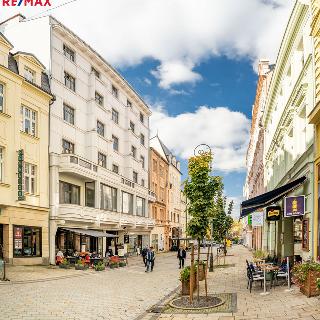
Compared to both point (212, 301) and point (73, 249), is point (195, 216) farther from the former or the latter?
point (73, 249)

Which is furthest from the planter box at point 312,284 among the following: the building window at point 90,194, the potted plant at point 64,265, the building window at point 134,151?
the building window at point 134,151

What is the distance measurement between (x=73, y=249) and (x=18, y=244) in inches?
310

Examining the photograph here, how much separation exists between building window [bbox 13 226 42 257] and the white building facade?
3.84ft

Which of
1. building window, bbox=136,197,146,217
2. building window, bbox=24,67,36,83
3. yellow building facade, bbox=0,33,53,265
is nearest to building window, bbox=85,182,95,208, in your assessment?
yellow building facade, bbox=0,33,53,265

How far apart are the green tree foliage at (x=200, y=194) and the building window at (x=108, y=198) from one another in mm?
23056

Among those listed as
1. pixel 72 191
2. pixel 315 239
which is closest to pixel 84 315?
pixel 315 239

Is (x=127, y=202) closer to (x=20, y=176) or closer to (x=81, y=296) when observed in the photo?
(x=20, y=176)

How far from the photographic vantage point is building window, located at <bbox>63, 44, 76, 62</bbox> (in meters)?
32.2

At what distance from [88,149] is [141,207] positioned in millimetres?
14784

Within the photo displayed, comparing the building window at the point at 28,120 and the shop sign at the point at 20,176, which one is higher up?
the building window at the point at 28,120

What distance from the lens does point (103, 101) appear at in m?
38.0

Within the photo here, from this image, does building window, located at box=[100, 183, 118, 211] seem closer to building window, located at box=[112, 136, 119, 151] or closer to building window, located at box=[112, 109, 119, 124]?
building window, located at box=[112, 136, 119, 151]

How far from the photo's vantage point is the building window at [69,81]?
1267 inches

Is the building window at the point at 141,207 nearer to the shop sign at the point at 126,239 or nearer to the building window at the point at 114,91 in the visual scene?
the shop sign at the point at 126,239
